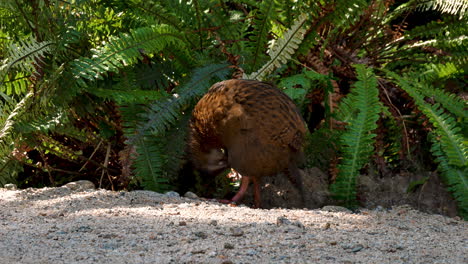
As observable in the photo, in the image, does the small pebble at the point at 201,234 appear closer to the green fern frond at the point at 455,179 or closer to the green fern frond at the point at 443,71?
the green fern frond at the point at 455,179

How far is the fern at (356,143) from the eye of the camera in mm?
3582

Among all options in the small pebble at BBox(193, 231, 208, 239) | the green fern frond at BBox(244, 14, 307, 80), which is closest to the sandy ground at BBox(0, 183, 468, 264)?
the small pebble at BBox(193, 231, 208, 239)

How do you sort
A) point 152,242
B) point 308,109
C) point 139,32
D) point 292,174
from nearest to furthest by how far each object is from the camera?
point 152,242 < point 292,174 < point 139,32 < point 308,109

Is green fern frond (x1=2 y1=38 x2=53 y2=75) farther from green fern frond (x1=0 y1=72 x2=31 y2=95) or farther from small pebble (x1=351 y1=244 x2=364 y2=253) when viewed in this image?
small pebble (x1=351 y1=244 x2=364 y2=253)

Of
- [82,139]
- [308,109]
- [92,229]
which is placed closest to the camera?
[92,229]

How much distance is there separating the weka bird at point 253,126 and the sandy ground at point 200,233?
289mm

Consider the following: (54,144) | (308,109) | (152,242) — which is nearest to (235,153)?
(152,242)

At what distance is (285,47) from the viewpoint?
3.88 m

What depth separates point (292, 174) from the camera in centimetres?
350

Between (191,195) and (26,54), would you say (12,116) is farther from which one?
(191,195)

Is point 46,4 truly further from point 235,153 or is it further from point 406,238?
point 406,238

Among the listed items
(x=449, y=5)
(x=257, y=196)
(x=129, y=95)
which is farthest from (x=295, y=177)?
(x=449, y=5)

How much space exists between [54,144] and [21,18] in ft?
2.88

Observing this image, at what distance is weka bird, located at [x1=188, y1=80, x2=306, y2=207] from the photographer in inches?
127
